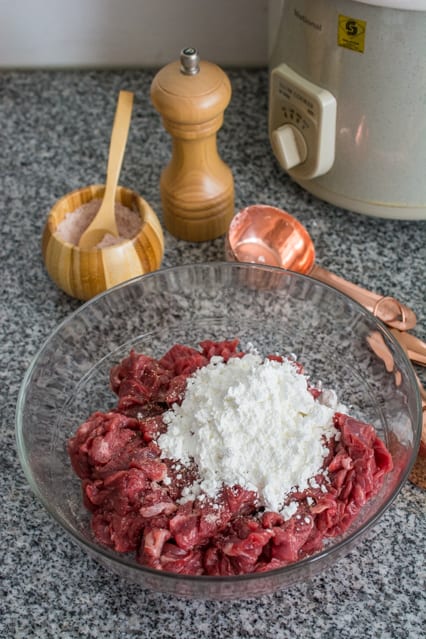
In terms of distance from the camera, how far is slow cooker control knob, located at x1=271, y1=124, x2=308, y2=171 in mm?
1185

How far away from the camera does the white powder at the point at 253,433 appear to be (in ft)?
2.87

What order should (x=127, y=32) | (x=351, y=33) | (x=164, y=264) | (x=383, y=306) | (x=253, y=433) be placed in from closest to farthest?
(x=253, y=433), (x=351, y=33), (x=383, y=306), (x=164, y=264), (x=127, y=32)

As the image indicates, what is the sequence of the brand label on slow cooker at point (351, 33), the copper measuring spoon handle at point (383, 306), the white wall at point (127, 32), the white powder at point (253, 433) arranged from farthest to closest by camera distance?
the white wall at point (127, 32) → the copper measuring spoon handle at point (383, 306) → the brand label on slow cooker at point (351, 33) → the white powder at point (253, 433)

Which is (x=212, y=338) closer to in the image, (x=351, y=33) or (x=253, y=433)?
(x=253, y=433)

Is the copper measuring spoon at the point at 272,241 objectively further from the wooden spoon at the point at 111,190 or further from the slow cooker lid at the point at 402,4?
the slow cooker lid at the point at 402,4

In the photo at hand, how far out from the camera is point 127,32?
1546 mm

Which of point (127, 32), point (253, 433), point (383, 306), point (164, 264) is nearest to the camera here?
point (253, 433)

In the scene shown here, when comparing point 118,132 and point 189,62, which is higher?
point 189,62

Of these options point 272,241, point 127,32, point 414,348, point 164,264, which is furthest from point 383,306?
point 127,32

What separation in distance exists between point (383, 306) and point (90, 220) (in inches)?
17.1

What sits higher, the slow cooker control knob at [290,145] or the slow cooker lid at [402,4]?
the slow cooker lid at [402,4]

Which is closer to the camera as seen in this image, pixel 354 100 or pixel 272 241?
pixel 354 100

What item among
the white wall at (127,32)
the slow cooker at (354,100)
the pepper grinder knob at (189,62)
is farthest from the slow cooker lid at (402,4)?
the white wall at (127,32)

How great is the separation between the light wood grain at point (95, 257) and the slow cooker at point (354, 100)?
0.23 metres
